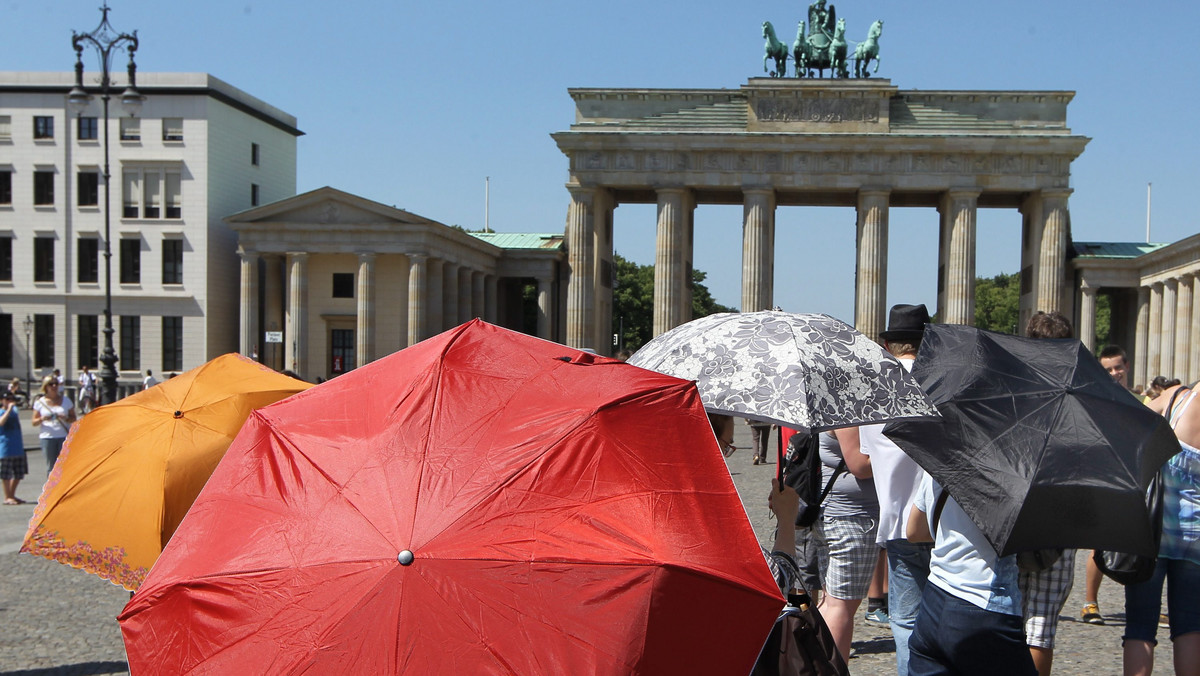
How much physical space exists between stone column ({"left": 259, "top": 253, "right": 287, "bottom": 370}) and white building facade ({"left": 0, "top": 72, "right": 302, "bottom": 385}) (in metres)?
2.77

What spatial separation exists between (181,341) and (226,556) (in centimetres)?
5377

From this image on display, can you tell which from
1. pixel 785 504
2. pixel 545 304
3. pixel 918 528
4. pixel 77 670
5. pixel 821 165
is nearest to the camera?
pixel 918 528

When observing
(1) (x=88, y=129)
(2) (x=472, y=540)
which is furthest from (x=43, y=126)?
(2) (x=472, y=540)

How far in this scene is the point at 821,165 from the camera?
5341 centimetres

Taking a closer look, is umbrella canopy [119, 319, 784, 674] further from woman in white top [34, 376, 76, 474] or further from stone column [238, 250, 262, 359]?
stone column [238, 250, 262, 359]

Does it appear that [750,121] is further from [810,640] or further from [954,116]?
[810,640]

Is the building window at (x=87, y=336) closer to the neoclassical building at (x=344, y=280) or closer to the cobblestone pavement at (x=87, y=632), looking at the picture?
the neoclassical building at (x=344, y=280)

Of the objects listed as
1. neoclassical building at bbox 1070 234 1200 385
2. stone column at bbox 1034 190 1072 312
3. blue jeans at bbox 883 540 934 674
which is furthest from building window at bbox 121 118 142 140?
blue jeans at bbox 883 540 934 674

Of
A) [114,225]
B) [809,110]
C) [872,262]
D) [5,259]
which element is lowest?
[5,259]

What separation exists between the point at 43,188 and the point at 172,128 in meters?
7.07

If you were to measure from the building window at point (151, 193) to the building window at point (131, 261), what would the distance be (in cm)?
127

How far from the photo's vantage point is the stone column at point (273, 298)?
52.5 metres

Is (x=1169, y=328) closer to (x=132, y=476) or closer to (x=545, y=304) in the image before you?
(x=545, y=304)

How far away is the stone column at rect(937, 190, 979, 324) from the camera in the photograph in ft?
171
